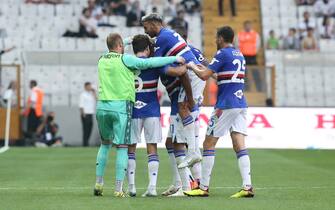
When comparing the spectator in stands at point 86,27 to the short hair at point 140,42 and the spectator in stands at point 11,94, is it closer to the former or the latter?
the spectator in stands at point 11,94

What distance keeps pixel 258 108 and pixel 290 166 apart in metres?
8.30

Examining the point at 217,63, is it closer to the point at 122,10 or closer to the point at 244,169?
the point at 244,169

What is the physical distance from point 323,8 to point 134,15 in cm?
757

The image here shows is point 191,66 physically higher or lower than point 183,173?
higher

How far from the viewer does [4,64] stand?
110 ft

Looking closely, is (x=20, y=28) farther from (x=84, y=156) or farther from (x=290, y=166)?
(x=290, y=166)

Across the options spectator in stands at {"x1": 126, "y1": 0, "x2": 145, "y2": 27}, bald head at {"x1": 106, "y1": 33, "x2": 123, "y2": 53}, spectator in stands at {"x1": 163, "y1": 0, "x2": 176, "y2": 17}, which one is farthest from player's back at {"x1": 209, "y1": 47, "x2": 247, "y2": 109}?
spectator in stands at {"x1": 163, "y1": 0, "x2": 176, "y2": 17}

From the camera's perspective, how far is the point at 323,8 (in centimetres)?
4012

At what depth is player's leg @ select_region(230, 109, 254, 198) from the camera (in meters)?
14.3

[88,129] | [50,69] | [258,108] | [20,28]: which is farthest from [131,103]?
[20,28]

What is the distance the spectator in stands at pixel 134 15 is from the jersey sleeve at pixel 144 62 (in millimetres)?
23858

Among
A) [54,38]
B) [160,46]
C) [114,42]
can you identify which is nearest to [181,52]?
[160,46]

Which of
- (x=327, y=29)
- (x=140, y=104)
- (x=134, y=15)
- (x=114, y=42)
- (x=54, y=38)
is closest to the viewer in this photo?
(x=114, y=42)

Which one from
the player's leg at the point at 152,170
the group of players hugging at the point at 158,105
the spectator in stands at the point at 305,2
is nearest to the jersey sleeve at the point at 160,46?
the group of players hugging at the point at 158,105
